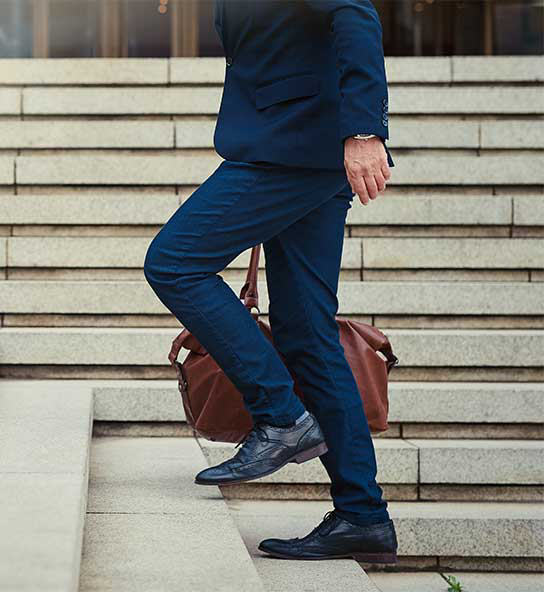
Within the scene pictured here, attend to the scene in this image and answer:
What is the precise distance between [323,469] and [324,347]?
129 cm

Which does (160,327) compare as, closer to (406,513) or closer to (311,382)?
(406,513)

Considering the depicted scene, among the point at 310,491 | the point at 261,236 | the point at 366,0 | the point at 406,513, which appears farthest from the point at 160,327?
the point at 366,0

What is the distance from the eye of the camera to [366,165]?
266 cm

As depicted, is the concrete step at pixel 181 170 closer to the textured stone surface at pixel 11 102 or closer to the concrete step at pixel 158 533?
the textured stone surface at pixel 11 102

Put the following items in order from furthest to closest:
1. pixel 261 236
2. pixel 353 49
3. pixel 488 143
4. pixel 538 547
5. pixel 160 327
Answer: pixel 488 143, pixel 160 327, pixel 538 547, pixel 261 236, pixel 353 49

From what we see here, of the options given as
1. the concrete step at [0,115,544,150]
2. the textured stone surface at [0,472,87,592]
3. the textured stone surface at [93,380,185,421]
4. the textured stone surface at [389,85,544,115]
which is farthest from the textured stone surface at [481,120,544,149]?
the textured stone surface at [0,472,87,592]

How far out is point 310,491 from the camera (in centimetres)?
420

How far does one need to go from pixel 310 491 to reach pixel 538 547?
2.86ft

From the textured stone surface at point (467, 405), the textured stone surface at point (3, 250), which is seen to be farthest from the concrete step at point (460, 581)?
the textured stone surface at point (3, 250)

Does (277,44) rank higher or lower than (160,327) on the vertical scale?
higher

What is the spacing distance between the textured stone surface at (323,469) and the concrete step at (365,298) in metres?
1.08

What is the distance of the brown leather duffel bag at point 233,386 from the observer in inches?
127

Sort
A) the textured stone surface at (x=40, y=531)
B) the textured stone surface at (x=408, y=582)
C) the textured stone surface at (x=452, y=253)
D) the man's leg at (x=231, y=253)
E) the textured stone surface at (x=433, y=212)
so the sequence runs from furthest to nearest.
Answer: the textured stone surface at (x=433, y=212), the textured stone surface at (x=452, y=253), the textured stone surface at (x=408, y=582), the man's leg at (x=231, y=253), the textured stone surface at (x=40, y=531)

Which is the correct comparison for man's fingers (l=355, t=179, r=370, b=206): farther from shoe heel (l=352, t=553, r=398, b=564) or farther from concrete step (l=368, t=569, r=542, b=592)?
concrete step (l=368, t=569, r=542, b=592)
